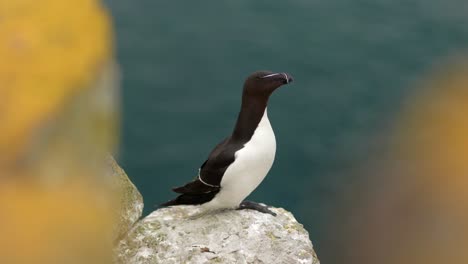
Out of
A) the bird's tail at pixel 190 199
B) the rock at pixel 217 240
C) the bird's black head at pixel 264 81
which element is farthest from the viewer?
the bird's tail at pixel 190 199

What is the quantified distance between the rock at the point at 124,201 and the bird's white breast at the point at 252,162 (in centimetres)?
80

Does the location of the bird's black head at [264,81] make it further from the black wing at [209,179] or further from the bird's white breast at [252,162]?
the black wing at [209,179]

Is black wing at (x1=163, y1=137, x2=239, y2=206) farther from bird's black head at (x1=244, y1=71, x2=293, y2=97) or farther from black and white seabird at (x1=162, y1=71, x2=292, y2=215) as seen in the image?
bird's black head at (x1=244, y1=71, x2=293, y2=97)

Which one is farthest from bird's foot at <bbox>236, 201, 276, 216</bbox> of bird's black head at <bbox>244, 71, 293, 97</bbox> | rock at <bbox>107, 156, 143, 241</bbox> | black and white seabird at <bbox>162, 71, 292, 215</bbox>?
bird's black head at <bbox>244, 71, 293, 97</bbox>

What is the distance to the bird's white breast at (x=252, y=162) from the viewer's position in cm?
415

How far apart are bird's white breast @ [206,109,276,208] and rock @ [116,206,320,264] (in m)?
0.31

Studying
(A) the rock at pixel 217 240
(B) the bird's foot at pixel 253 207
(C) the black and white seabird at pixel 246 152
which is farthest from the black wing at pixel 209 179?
(B) the bird's foot at pixel 253 207

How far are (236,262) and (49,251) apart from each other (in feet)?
4.93

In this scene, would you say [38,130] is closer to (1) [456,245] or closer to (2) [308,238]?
(2) [308,238]

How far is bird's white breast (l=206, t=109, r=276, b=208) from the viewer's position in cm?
415

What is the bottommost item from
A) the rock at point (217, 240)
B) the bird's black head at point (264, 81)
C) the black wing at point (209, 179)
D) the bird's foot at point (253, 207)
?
the rock at point (217, 240)

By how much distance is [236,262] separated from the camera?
427 centimetres

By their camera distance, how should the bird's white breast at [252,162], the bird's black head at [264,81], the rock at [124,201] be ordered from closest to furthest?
the bird's black head at [264,81], the bird's white breast at [252,162], the rock at [124,201]

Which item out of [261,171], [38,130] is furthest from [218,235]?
[38,130]
